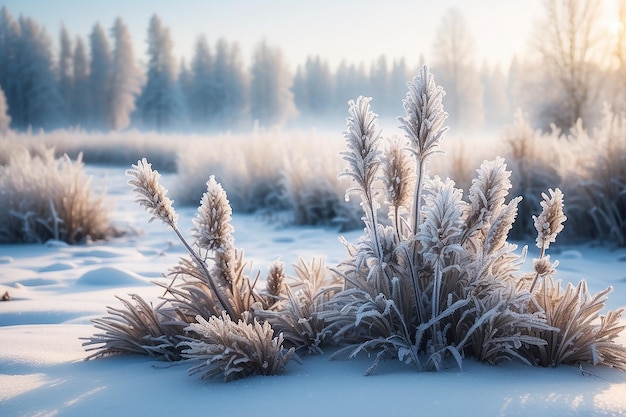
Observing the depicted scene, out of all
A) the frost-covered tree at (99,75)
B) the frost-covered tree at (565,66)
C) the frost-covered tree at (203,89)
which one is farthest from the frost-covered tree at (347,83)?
the frost-covered tree at (565,66)

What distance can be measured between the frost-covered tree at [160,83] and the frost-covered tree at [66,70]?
9281 millimetres

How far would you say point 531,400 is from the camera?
1520mm

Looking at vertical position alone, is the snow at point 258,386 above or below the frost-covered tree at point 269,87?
below

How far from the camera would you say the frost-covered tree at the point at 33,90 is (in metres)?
53.2

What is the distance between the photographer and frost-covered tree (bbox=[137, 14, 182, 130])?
185ft

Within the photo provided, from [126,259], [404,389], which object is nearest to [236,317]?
[404,389]

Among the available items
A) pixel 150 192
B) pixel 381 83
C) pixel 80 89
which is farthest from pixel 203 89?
pixel 150 192

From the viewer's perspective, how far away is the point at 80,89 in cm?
6144

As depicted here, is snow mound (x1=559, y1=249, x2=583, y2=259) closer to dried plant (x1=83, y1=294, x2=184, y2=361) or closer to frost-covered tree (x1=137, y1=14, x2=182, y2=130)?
dried plant (x1=83, y1=294, x2=184, y2=361)

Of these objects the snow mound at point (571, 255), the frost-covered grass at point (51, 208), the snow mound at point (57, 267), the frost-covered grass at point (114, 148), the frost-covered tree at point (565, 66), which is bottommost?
the snow mound at point (57, 267)

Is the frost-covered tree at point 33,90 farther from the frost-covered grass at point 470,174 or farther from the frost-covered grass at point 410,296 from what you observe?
the frost-covered grass at point 410,296

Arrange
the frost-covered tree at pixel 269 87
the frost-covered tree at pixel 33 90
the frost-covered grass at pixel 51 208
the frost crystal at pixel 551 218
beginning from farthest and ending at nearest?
the frost-covered tree at pixel 269 87, the frost-covered tree at pixel 33 90, the frost-covered grass at pixel 51 208, the frost crystal at pixel 551 218

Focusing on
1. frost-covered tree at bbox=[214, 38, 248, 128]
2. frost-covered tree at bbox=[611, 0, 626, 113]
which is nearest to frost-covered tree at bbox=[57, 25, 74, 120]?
frost-covered tree at bbox=[214, 38, 248, 128]

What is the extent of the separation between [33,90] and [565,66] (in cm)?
4883
